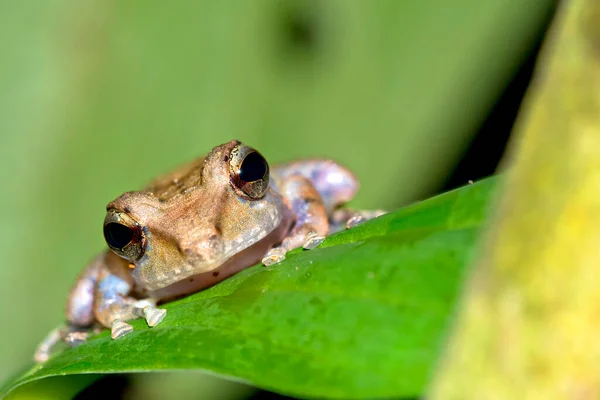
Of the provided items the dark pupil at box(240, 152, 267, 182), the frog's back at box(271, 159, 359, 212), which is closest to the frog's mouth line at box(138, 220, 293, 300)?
the dark pupil at box(240, 152, 267, 182)

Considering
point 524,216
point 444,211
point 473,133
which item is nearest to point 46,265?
point 473,133

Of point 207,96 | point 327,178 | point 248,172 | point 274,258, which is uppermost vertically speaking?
point 207,96

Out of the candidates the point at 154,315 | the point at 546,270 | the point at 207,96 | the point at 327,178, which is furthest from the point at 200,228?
the point at 207,96

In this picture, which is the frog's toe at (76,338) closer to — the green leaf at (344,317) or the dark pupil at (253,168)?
the green leaf at (344,317)

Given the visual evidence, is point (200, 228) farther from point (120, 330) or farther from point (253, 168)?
point (120, 330)

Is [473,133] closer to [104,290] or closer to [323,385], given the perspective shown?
[104,290]

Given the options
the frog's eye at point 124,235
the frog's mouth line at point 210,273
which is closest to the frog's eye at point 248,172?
the frog's mouth line at point 210,273
